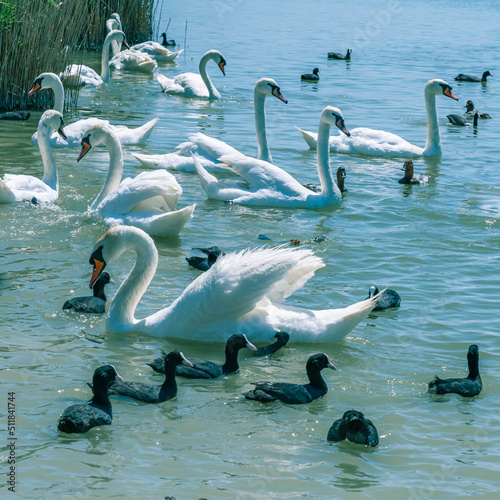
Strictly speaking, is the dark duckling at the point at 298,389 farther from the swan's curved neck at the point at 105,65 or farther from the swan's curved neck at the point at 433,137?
the swan's curved neck at the point at 105,65

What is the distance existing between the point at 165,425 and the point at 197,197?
6.83 m

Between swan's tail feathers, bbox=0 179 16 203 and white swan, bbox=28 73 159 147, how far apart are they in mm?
3282

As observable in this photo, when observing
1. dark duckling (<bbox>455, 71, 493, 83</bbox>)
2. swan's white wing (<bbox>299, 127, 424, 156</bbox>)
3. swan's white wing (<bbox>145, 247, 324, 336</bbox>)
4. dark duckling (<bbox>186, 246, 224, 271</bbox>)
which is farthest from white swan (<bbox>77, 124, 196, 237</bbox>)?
dark duckling (<bbox>455, 71, 493, 83</bbox>)

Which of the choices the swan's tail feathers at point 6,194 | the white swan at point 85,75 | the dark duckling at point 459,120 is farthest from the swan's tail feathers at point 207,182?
the dark duckling at point 459,120

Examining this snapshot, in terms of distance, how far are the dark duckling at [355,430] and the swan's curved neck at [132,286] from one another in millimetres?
2427

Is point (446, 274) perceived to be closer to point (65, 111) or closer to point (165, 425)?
point (165, 425)

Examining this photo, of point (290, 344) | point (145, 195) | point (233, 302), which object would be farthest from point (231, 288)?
point (145, 195)

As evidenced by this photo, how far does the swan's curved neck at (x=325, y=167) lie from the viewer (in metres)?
12.4

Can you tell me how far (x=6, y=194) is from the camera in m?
11.2

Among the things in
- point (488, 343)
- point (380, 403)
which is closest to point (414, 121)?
point (488, 343)

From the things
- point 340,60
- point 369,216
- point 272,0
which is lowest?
point 369,216

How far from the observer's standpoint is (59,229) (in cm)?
1063

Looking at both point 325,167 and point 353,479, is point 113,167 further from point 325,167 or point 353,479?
point 353,479

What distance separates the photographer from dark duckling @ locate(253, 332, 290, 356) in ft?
24.2
